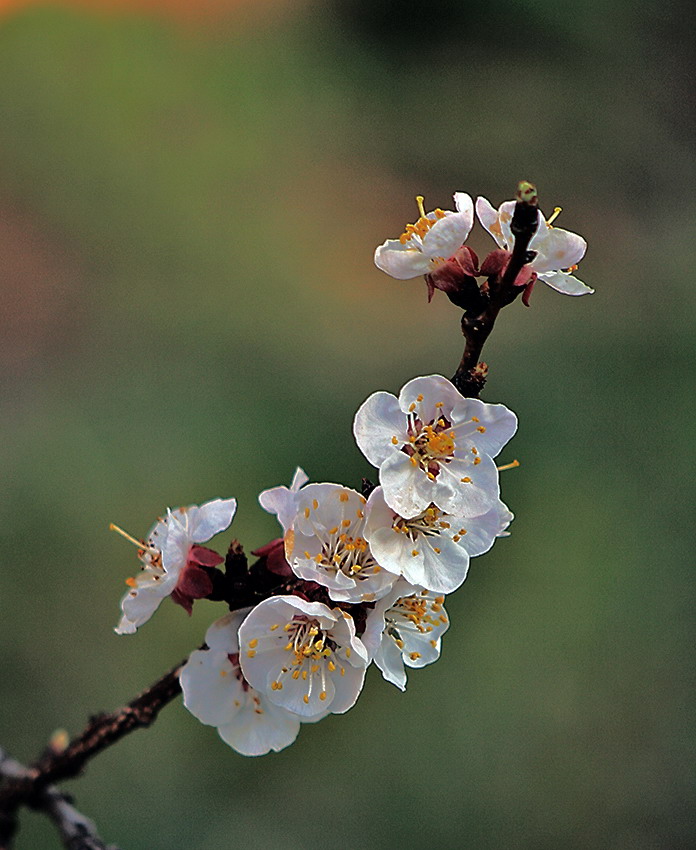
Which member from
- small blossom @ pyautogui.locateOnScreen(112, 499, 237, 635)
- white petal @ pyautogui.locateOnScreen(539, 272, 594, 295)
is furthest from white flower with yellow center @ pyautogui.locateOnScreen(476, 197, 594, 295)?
small blossom @ pyautogui.locateOnScreen(112, 499, 237, 635)

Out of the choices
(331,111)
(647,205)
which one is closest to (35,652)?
(331,111)

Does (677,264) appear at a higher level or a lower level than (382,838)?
higher

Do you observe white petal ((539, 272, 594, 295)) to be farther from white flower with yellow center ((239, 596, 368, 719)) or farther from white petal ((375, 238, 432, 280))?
white flower with yellow center ((239, 596, 368, 719))

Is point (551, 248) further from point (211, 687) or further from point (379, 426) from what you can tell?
point (211, 687)

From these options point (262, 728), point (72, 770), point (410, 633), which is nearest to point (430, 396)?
point (410, 633)

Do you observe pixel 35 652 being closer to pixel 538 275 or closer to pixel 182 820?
pixel 182 820

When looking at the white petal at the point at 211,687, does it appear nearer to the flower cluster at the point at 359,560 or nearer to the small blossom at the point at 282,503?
the flower cluster at the point at 359,560
